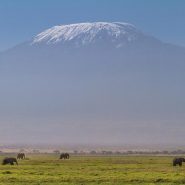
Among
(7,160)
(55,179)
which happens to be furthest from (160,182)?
(7,160)

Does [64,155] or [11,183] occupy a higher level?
[64,155]

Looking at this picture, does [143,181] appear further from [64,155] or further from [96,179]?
[64,155]

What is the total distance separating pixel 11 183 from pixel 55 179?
3.53m

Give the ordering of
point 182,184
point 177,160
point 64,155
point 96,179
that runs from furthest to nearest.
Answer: point 64,155, point 177,160, point 96,179, point 182,184

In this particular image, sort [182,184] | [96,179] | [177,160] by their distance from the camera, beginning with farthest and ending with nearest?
[177,160] < [96,179] < [182,184]

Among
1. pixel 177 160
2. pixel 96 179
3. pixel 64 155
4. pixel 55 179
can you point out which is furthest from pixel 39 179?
pixel 64 155

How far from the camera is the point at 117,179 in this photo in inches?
1693

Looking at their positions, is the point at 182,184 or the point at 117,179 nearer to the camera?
the point at 182,184

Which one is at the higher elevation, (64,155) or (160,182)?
(64,155)

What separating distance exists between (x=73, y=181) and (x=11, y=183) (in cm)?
424

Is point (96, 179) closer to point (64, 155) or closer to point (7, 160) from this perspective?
point (7, 160)

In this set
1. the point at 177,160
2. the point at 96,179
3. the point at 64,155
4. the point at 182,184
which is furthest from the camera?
the point at 64,155

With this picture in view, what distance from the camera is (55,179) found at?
141ft

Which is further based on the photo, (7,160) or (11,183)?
(7,160)
